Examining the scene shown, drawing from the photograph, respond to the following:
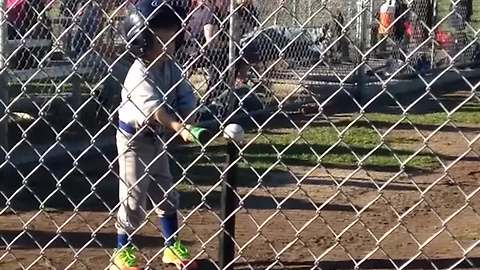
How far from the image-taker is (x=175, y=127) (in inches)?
Result: 203

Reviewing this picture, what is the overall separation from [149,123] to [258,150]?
463 cm

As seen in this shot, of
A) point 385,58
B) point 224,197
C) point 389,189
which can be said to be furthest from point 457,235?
point 385,58

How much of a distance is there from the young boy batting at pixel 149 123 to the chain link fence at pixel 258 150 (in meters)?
0.11

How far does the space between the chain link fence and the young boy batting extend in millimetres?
106

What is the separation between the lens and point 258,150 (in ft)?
32.9

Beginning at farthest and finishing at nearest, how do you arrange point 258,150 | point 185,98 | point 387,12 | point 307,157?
point 387,12 < point 258,150 < point 307,157 < point 185,98

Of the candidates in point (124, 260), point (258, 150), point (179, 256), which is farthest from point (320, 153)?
point (124, 260)

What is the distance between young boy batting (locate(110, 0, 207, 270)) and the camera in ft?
17.3

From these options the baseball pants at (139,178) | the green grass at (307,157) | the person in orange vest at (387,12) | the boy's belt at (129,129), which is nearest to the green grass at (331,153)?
the green grass at (307,157)

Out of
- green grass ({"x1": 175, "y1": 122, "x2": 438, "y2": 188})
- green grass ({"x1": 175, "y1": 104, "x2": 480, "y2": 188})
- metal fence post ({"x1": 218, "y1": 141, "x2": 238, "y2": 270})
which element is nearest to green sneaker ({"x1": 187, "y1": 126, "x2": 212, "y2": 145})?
metal fence post ({"x1": 218, "y1": 141, "x2": 238, "y2": 270})

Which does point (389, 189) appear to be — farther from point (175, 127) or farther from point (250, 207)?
point (175, 127)

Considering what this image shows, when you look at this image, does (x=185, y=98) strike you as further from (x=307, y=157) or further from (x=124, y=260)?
(x=307, y=157)

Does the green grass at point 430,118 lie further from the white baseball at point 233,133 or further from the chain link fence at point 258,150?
the white baseball at point 233,133

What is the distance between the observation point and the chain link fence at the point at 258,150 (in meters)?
5.54
